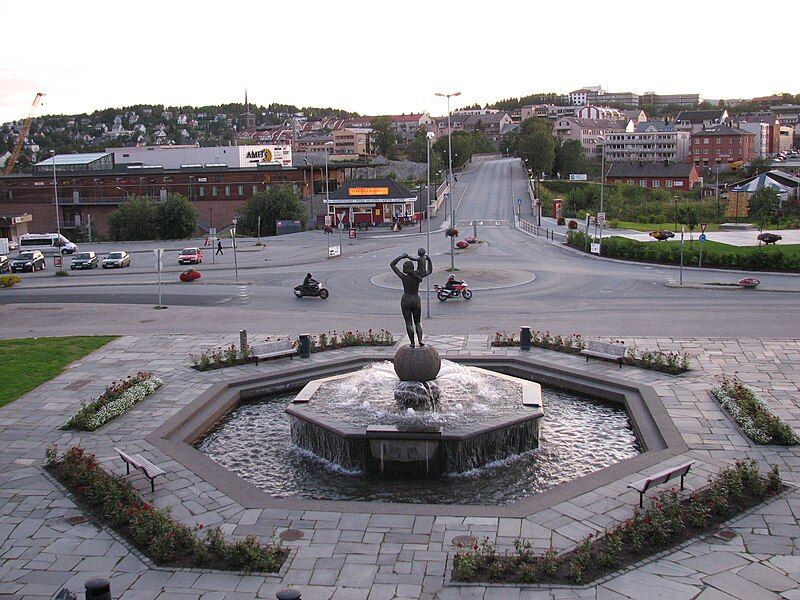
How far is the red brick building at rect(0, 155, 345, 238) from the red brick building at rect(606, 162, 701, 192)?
1823 inches

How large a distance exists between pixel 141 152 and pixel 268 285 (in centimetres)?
7660

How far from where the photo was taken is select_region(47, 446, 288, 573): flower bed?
40.0 feet

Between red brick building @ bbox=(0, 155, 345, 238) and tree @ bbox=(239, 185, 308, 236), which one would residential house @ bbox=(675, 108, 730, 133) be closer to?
red brick building @ bbox=(0, 155, 345, 238)

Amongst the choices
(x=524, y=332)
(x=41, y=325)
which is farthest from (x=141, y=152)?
(x=524, y=332)

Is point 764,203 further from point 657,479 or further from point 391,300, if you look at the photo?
point 657,479

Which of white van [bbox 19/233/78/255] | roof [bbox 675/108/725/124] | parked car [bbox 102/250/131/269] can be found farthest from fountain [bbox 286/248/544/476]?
roof [bbox 675/108/725/124]

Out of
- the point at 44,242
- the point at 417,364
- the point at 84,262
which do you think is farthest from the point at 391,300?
the point at 44,242

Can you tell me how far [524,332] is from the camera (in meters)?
25.7

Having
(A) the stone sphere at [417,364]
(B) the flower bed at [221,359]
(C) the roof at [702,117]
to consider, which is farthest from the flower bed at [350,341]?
(C) the roof at [702,117]

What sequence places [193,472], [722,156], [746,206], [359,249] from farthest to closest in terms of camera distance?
[722,156] → [746,206] → [359,249] → [193,472]

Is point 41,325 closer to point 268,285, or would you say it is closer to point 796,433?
point 268,285

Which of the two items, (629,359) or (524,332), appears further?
(524,332)

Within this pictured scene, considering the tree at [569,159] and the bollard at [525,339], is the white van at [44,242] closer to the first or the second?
the bollard at [525,339]

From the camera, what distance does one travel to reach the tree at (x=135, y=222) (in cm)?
8119
